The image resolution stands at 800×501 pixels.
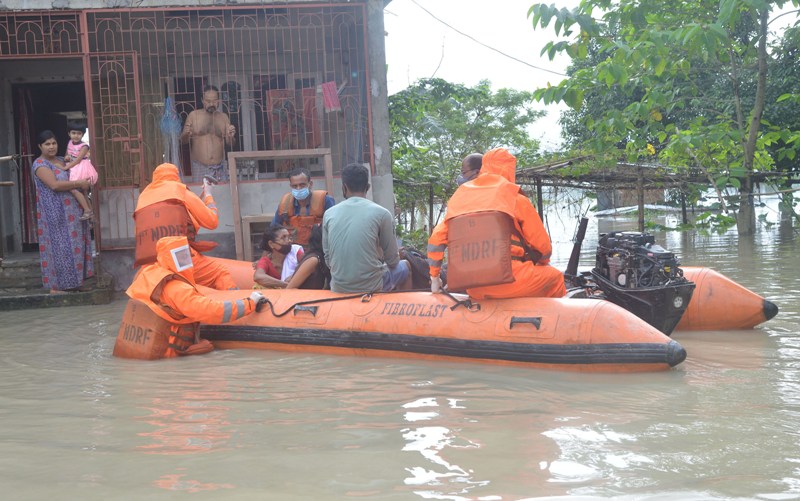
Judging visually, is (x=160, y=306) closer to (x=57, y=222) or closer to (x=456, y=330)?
(x=456, y=330)

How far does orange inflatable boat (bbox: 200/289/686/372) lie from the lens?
5297 mm

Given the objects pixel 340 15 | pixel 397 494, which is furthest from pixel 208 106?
pixel 397 494

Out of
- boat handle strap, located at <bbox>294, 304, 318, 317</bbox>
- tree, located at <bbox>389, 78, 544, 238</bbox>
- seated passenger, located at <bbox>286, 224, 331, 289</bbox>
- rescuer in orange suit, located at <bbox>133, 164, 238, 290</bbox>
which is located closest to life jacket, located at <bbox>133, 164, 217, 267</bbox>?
rescuer in orange suit, located at <bbox>133, 164, 238, 290</bbox>

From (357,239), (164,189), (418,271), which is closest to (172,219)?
(164,189)

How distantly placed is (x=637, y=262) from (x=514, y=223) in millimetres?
1095

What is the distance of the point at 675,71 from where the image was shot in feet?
42.0

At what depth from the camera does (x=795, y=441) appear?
146 inches

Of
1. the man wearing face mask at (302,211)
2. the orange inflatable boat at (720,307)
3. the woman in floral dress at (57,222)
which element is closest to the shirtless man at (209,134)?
the woman in floral dress at (57,222)

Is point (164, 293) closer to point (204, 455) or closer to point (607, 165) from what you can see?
point (204, 455)

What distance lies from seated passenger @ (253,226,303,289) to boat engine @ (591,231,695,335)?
9.23 ft

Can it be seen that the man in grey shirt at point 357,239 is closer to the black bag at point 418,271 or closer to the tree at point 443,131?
the black bag at point 418,271

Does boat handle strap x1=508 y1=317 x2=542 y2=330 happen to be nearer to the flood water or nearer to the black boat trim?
the black boat trim

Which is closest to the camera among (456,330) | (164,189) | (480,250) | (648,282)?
(480,250)

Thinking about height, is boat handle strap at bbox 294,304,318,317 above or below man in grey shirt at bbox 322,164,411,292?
below
